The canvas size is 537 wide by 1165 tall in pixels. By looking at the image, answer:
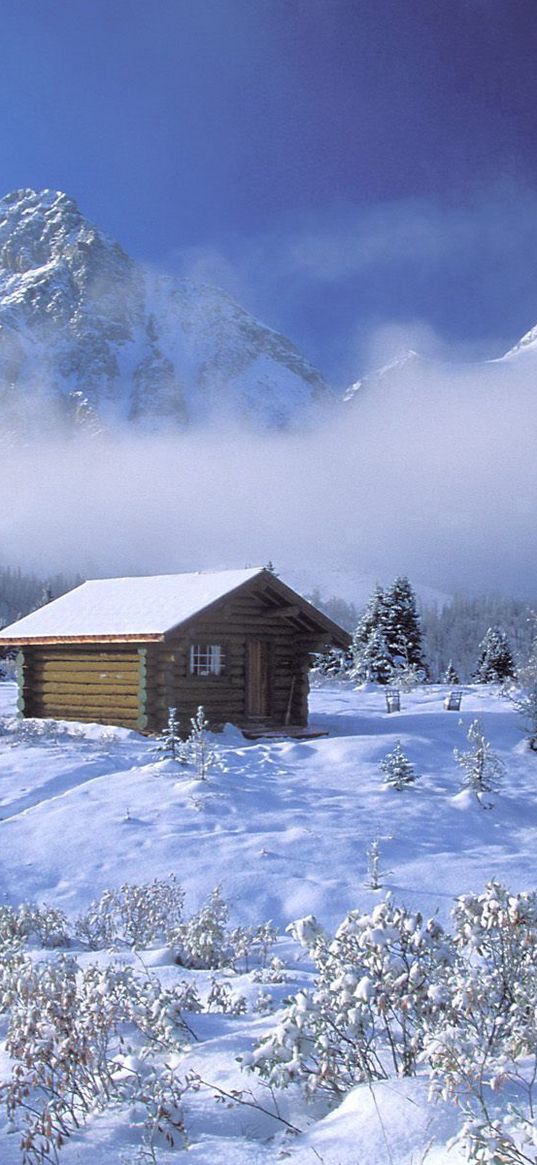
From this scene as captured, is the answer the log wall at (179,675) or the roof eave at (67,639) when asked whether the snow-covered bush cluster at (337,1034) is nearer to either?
the roof eave at (67,639)

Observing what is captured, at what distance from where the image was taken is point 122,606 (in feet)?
77.8

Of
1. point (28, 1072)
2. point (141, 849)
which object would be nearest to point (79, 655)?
point (141, 849)

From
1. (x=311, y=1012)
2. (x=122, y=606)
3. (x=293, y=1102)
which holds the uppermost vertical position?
(x=122, y=606)

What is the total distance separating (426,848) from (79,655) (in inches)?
501

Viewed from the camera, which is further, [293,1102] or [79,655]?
[79,655]

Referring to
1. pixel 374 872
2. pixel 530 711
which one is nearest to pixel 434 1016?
pixel 374 872

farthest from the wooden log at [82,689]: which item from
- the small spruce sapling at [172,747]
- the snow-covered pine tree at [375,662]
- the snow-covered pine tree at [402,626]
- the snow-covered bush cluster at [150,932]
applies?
the snow-covered pine tree at [402,626]

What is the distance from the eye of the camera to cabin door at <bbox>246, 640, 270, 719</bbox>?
23219mm

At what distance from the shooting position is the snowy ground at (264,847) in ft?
11.6

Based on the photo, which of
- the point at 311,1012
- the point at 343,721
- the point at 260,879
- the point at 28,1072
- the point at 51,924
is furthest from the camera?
the point at 343,721

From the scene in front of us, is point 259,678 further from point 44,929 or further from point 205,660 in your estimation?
point 44,929

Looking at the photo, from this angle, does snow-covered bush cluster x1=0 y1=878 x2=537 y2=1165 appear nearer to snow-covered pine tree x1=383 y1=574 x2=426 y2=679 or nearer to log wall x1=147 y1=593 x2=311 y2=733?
log wall x1=147 y1=593 x2=311 y2=733

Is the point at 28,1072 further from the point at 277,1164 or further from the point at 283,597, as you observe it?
the point at 283,597

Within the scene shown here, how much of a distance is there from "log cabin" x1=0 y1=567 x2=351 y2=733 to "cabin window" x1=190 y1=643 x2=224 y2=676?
28mm
